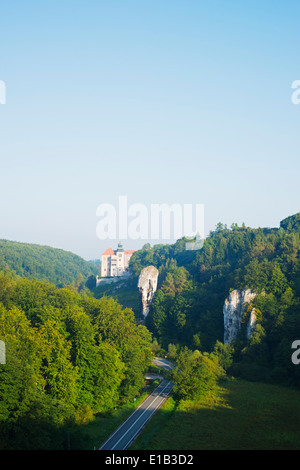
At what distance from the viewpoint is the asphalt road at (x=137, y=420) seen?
3444 cm

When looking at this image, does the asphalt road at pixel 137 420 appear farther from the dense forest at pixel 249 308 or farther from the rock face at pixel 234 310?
the rock face at pixel 234 310

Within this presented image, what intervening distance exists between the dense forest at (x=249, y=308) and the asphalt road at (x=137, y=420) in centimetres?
1227

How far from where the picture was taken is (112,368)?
150 ft

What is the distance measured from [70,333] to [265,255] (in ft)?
158

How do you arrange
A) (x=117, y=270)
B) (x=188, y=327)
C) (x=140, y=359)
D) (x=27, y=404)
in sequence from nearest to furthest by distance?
1. (x=27, y=404)
2. (x=140, y=359)
3. (x=188, y=327)
4. (x=117, y=270)

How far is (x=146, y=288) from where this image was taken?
88.8 meters

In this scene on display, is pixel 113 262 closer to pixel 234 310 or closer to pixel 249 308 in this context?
pixel 234 310

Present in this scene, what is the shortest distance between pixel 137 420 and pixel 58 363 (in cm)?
915

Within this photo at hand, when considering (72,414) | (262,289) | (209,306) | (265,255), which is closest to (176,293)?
(209,306)

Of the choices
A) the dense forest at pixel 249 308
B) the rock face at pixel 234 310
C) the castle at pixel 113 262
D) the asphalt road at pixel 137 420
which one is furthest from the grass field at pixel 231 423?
the castle at pixel 113 262

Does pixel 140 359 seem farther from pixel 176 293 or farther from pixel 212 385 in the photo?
pixel 176 293

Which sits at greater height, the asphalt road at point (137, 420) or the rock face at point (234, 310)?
the rock face at point (234, 310)

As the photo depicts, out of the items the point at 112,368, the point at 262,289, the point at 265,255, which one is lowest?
the point at 112,368

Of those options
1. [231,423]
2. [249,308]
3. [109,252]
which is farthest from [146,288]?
[109,252]
